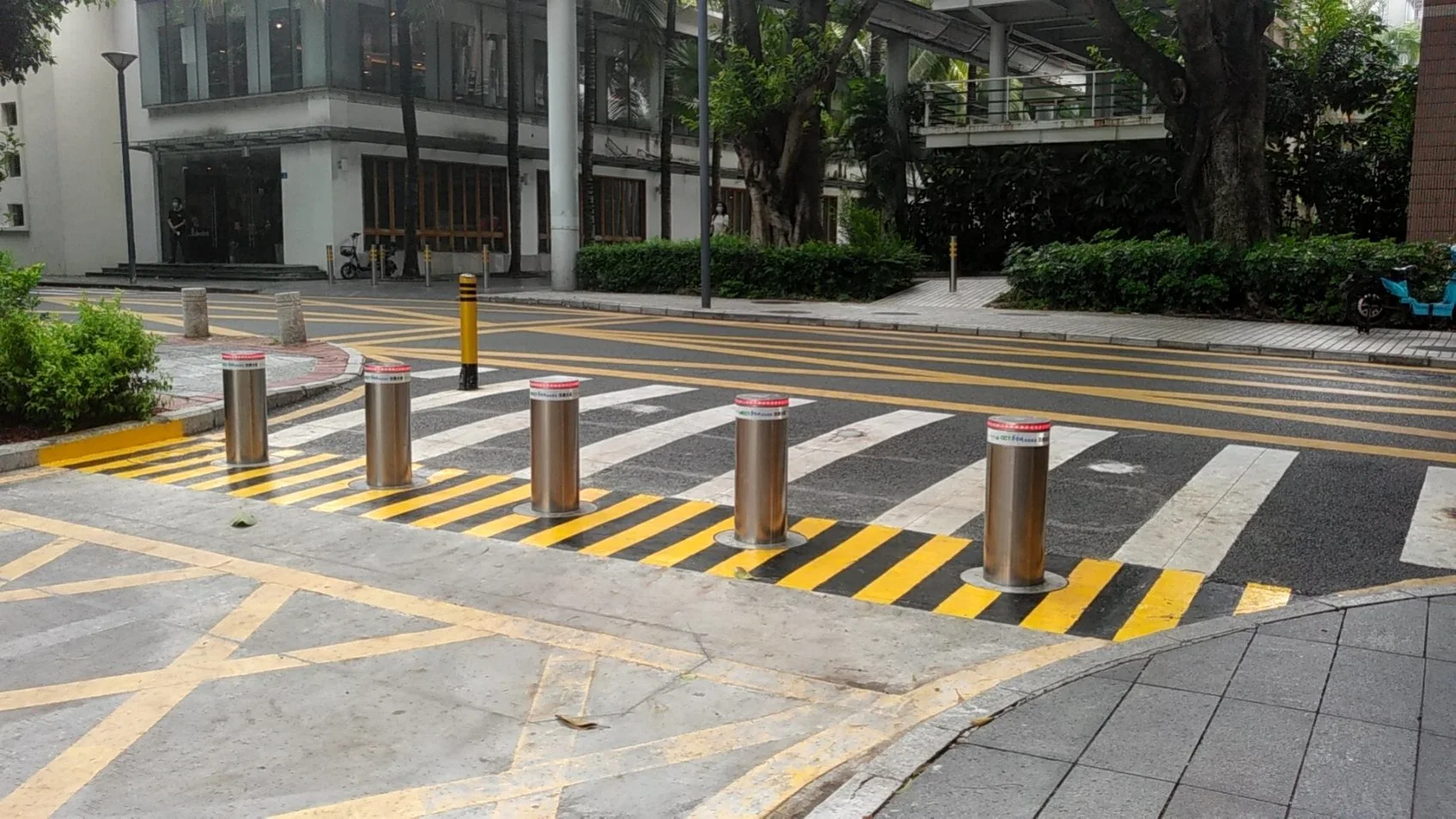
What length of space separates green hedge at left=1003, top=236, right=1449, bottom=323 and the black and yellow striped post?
1398cm

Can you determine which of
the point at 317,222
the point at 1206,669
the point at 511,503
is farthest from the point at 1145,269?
the point at 317,222

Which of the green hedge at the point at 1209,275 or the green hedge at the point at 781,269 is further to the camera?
the green hedge at the point at 781,269

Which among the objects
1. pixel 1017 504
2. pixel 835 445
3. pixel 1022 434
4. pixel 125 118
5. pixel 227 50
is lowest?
pixel 835 445

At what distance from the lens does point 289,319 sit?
1666 cm

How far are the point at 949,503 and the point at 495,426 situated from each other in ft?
14.6

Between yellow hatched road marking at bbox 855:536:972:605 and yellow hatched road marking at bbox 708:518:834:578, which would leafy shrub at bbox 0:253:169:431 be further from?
yellow hatched road marking at bbox 855:536:972:605

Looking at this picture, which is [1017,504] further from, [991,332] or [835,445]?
[991,332]

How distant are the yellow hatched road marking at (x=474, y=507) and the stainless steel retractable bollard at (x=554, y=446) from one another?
1.22ft

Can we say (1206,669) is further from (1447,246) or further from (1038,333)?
(1447,246)

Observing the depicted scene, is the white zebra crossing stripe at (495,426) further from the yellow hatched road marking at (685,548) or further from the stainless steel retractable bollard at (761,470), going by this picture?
the stainless steel retractable bollard at (761,470)

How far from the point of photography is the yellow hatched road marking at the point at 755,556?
6.72 meters

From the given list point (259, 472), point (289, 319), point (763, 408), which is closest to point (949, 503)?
point (763, 408)

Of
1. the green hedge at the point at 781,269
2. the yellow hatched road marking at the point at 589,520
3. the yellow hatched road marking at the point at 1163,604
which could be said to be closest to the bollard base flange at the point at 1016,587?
the yellow hatched road marking at the point at 1163,604

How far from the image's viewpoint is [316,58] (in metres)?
36.6
